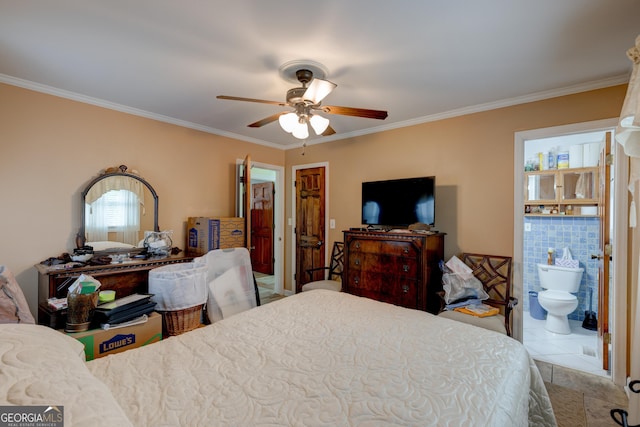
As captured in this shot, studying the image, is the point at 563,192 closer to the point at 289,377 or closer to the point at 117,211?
the point at 289,377

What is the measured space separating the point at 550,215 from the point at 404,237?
257 cm

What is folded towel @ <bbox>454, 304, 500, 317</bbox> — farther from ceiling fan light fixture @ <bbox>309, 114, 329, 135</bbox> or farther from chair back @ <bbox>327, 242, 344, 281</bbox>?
ceiling fan light fixture @ <bbox>309, 114, 329, 135</bbox>

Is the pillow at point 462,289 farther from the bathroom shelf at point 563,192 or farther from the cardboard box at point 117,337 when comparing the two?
the cardboard box at point 117,337

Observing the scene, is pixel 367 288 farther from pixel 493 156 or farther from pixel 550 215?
pixel 550 215

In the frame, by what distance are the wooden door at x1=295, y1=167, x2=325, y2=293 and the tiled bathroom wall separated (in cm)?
275

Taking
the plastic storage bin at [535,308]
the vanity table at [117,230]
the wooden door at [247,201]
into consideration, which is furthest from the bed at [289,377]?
the plastic storage bin at [535,308]

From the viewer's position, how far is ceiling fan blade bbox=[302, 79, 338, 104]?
1.88 metres

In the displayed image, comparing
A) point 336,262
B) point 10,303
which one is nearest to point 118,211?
point 10,303

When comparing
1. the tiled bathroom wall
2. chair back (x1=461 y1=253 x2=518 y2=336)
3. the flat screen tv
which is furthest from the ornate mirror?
the tiled bathroom wall

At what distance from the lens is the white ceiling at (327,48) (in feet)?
5.29

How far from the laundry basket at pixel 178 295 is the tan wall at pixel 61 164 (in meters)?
0.88

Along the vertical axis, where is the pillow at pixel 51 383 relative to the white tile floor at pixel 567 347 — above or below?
above

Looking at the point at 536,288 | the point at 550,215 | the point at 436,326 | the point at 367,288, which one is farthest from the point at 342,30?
the point at 536,288

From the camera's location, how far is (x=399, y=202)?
330cm
